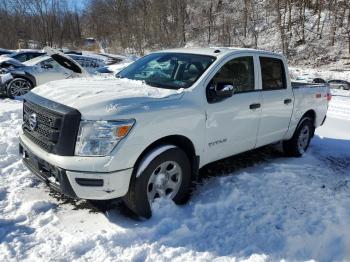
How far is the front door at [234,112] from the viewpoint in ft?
14.6

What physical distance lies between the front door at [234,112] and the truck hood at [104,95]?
0.57 m

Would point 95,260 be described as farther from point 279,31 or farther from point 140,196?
point 279,31

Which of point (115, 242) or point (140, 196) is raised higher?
point (140, 196)

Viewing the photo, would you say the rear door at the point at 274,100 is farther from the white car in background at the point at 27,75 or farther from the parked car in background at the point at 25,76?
the parked car in background at the point at 25,76

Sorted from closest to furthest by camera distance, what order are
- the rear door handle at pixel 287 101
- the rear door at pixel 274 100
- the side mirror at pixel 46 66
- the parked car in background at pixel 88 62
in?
the rear door at pixel 274 100 < the rear door handle at pixel 287 101 < the side mirror at pixel 46 66 < the parked car in background at pixel 88 62

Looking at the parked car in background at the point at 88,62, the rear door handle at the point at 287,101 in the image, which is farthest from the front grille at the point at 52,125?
the parked car in background at the point at 88,62

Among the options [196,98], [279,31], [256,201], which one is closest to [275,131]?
[256,201]

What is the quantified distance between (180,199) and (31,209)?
1625 millimetres

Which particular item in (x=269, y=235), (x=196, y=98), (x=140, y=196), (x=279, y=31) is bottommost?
(x=269, y=235)

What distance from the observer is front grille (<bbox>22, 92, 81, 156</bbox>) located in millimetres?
3479

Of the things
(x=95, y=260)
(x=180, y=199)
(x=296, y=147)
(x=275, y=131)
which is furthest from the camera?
(x=296, y=147)

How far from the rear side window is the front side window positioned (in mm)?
286

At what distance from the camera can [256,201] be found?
14.9 feet

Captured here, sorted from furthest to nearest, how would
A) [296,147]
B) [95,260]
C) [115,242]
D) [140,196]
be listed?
[296,147] < [140,196] < [115,242] < [95,260]
